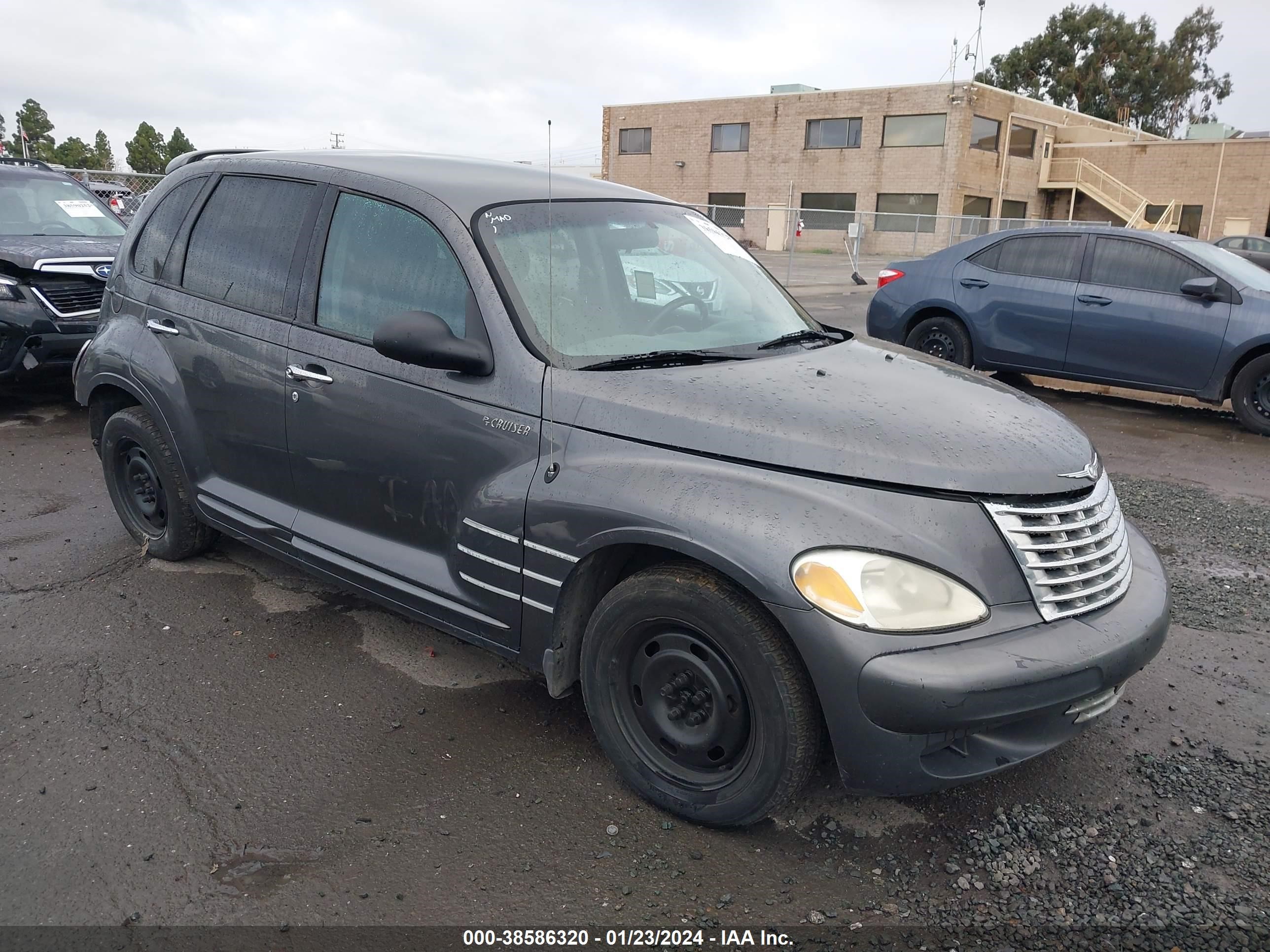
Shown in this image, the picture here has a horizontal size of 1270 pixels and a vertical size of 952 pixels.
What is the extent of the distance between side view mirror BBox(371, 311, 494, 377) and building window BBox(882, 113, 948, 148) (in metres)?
39.5

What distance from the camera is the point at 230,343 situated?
4023 millimetres

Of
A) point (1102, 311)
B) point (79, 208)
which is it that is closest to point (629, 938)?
point (1102, 311)

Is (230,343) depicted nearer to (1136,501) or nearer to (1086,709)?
(1086,709)

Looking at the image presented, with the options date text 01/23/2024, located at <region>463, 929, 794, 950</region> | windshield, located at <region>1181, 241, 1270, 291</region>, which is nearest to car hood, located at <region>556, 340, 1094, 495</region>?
date text 01/23/2024, located at <region>463, 929, 794, 950</region>

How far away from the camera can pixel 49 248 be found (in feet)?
26.9

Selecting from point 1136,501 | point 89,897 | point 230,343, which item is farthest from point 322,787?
point 1136,501

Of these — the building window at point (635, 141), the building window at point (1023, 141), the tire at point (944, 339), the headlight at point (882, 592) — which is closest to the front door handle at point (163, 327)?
the headlight at point (882, 592)

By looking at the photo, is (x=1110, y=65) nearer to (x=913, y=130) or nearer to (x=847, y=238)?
(x=913, y=130)

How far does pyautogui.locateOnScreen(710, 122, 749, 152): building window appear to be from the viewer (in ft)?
145

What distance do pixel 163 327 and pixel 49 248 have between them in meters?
4.92

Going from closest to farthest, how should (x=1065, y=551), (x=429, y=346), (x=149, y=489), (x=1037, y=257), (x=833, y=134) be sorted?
(x=1065, y=551) → (x=429, y=346) → (x=149, y=489) → (x=1037, y=257) → (x=833, y=134)

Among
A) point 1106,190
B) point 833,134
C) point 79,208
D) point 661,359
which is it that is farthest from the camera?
point 833,134

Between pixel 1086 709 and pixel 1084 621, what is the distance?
25cm

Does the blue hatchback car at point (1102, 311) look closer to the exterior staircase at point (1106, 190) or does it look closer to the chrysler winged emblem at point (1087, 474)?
the chrysler winged emblem at point (1087, 474)
